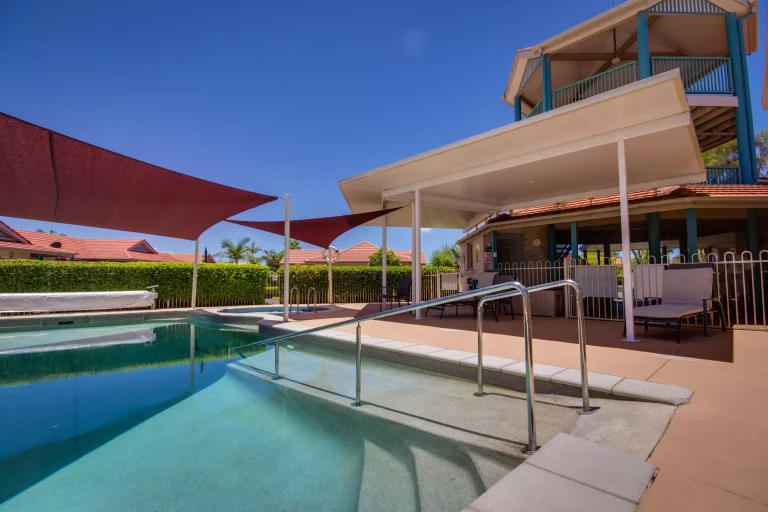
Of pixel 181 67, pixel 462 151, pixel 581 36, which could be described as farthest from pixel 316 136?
pixel 462 151

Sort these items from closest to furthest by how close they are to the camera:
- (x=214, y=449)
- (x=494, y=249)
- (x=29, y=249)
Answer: (x=214, y=449)
(x=494, y=249)
(x=29, y=249)

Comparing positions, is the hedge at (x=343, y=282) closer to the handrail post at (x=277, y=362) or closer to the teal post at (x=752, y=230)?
the teal post at (x=752, y=230)

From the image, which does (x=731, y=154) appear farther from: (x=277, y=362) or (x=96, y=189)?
(x=96, y=189)

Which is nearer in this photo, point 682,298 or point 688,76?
point 682,298

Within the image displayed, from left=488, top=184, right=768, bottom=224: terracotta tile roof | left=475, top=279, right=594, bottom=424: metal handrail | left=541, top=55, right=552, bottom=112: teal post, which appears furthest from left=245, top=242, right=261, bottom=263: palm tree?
left=475, top=279, right=594, bottom=424: metal handrail

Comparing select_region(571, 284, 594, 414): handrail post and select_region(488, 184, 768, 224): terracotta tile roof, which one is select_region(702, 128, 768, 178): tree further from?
select_region(571, 284, 594, 414): handrail post

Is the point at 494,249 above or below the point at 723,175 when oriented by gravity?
below

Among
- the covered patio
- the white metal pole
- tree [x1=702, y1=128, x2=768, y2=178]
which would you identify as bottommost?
the white metal pole

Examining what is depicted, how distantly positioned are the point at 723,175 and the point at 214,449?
48.5ft

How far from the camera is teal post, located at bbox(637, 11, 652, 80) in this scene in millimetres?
9703

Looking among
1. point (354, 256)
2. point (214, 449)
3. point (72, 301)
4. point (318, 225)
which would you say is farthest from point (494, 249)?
point (354, 256)

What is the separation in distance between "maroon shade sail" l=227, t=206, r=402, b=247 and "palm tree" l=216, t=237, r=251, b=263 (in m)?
29.7

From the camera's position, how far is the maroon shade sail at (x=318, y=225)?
9.98 metres

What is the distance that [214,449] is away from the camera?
3.21 m
